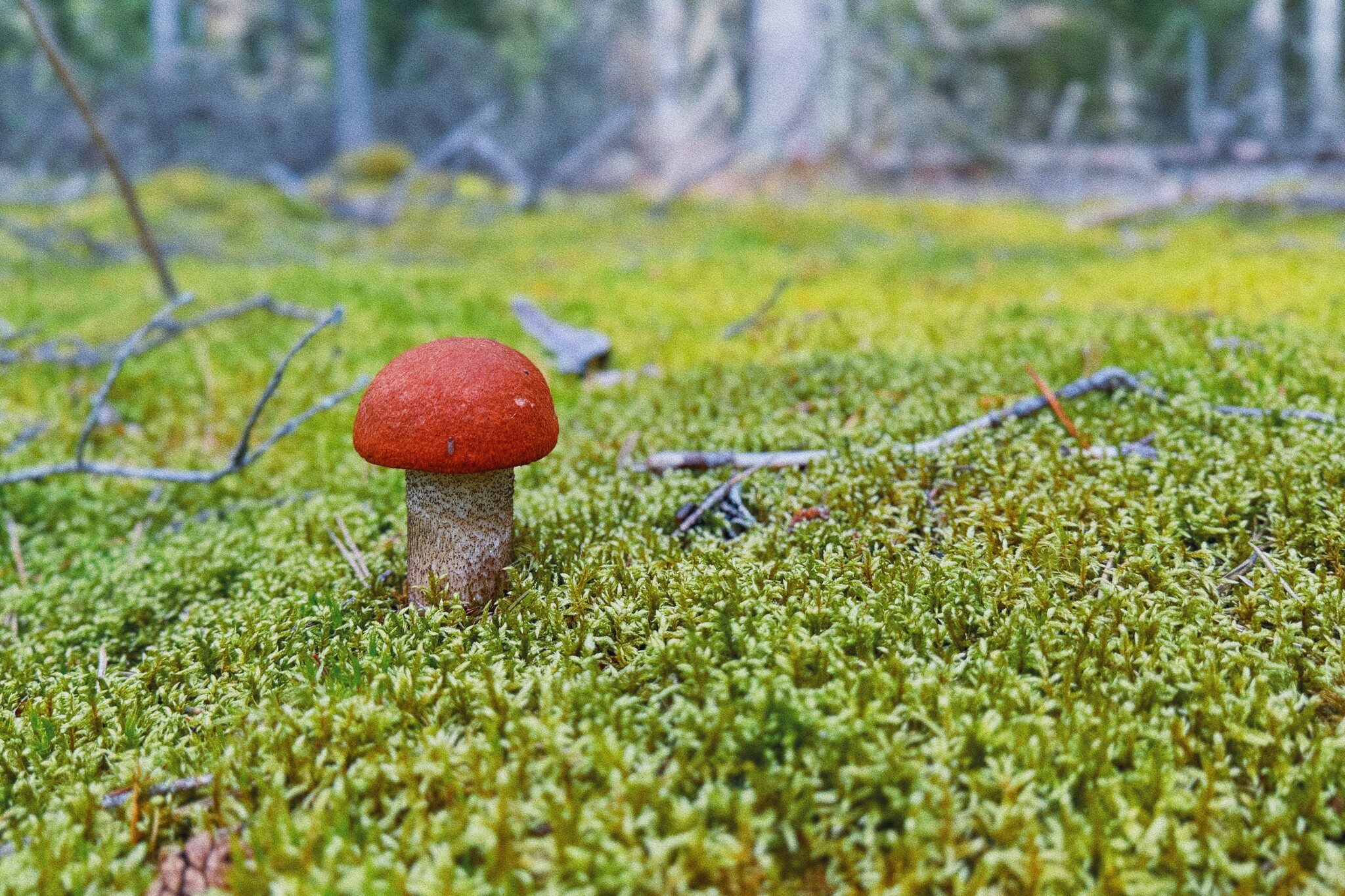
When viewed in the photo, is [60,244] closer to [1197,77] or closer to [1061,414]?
[1061,414]

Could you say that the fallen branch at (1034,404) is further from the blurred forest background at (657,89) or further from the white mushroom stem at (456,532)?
the blurred forest background at (657,89)

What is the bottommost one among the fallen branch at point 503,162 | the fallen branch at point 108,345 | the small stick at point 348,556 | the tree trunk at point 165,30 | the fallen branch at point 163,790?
the fallen branch at point 163,790

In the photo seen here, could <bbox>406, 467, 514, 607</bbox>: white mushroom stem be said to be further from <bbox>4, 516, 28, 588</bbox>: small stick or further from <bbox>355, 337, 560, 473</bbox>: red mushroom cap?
<bbox>4, 516, 28, 588</bbox>: small stick

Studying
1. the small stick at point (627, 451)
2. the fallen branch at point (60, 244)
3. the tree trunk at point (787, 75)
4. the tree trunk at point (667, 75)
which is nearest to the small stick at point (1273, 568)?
the small stick at point (627, 451)

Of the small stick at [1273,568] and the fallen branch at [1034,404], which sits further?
the fallen branch at [1034,404]

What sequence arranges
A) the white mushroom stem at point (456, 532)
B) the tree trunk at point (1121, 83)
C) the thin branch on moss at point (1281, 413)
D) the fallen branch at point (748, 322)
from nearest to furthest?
the white mushroom stem at point (456, 532) → the thin branch on moss at point (1281, 413) → the fallen branch at point (748, 322) → the tree trunk at point (1121, 83)

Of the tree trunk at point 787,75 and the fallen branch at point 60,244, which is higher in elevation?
the tree trunk at point 787,75

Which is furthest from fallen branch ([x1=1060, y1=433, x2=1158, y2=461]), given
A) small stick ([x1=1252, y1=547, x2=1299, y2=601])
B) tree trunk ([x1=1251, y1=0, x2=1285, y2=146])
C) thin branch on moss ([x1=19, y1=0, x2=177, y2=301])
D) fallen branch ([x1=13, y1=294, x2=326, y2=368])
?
tree trunk ([x1=1251, y1=0, x2=1285, y2=146])
